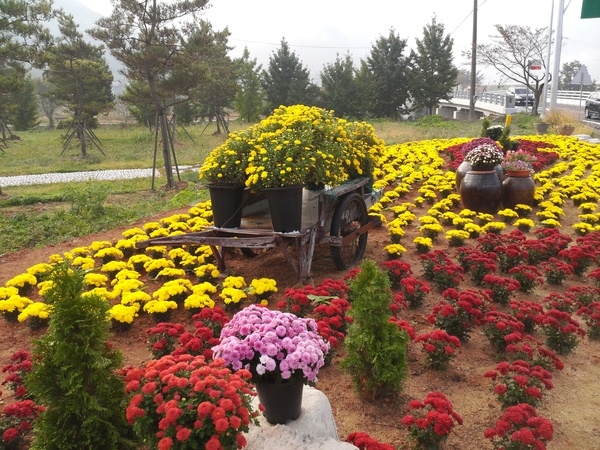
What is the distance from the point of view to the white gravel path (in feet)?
54.7

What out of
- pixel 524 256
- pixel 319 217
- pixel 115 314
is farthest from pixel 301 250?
pixel 524 256

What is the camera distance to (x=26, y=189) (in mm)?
14898

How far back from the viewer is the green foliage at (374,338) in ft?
11.5

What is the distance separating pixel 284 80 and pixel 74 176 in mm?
24478

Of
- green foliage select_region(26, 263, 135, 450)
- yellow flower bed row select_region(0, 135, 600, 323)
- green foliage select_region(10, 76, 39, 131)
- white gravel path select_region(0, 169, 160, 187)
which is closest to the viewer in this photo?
green foliage select_region(26, 263, 135, 450)

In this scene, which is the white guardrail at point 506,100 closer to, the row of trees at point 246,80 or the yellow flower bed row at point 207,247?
the row of trees at point 246,80

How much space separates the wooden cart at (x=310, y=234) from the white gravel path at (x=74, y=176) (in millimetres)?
11774

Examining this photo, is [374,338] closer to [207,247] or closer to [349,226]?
[349,226]

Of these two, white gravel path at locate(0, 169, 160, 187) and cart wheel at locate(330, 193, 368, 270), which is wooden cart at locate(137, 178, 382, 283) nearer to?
cart wheel at locate(330, 193, 368, 270)

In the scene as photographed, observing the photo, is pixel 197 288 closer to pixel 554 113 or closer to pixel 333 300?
pixel 333 300

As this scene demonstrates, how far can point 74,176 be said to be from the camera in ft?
58.4

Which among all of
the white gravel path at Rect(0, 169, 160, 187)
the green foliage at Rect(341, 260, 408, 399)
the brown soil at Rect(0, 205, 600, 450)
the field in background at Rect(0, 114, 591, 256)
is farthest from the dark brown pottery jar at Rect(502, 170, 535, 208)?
the white gravel path at Rect(0, 169, 160, 187)

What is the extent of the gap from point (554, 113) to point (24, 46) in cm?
2040

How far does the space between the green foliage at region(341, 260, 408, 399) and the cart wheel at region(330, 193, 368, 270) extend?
241cm
